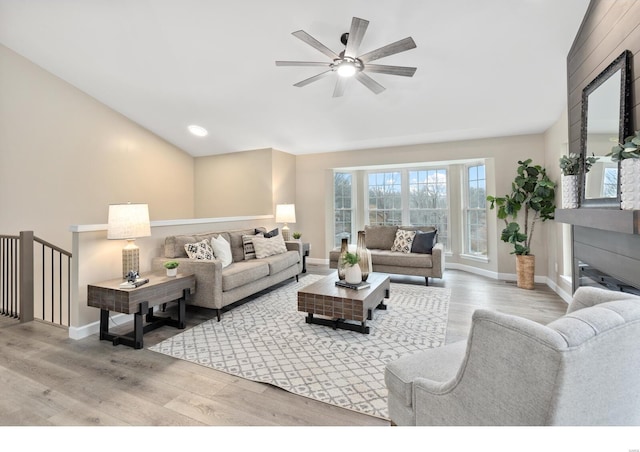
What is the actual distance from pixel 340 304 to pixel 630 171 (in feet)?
7.26

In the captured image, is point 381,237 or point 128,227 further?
point 381,237

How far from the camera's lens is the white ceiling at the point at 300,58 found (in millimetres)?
2818

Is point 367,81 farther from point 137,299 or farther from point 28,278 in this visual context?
point 28,278

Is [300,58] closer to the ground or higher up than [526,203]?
higher up

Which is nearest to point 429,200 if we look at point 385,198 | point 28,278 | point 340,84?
point 385,198

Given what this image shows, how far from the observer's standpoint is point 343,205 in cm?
677

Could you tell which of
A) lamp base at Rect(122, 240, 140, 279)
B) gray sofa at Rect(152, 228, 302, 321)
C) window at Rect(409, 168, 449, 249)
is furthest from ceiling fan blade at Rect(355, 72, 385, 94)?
window at Rect(409, 168, 449, 249)

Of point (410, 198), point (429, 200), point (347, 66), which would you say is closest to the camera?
point (347, 66)

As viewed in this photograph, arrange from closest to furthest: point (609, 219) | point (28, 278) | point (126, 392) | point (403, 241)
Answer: point (609, 219), point (126, 392), point (28, 278), point (403, 241)

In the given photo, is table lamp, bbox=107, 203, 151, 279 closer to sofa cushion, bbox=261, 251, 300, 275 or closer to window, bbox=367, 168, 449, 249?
sofa cushion, bbox=261, 251, 300, 275

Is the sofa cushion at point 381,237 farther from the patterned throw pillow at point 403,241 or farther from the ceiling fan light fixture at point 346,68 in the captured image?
the ceiling fan light fixture at point 346,68

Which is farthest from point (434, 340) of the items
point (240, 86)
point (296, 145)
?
point (296, 145)

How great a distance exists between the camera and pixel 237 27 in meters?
3.14

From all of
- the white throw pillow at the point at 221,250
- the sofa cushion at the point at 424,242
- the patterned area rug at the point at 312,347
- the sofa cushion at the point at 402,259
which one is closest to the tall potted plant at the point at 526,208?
the sofa cushion at the point at 424,242
